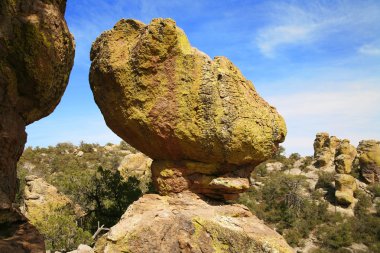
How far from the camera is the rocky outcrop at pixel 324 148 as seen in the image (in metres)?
41.5

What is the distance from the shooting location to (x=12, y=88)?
6055 millimetres

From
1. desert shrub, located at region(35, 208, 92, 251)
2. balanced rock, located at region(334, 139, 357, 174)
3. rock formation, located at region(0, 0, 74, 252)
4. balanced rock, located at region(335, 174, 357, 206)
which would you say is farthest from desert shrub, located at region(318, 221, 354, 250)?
rock formation, located at region(0, 0, 74, 252)

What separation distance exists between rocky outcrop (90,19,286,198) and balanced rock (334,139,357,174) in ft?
93.6

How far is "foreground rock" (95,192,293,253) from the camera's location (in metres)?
8.58

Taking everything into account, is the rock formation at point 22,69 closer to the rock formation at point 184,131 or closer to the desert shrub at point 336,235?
the rock formation at point 184,131

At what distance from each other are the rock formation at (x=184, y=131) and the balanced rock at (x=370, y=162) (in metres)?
28.8

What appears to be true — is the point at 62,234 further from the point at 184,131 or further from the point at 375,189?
the point at 375,189

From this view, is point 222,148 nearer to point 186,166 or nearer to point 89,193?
point 186,166

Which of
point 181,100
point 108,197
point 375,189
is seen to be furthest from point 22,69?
point 375,189

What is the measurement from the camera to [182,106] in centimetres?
955

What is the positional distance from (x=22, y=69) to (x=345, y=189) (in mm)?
30010

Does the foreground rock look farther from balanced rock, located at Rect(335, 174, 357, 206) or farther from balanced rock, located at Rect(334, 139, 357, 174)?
balanced rock, located at Rect(334, 139, 357, 174)

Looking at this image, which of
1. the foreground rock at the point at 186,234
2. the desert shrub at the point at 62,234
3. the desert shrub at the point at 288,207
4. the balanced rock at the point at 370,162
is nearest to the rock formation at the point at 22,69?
the foreground rock at the point at 186,234

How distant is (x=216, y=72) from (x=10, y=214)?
21.3 feet
